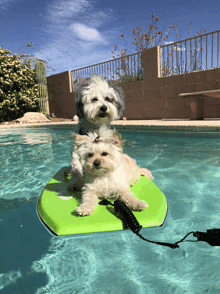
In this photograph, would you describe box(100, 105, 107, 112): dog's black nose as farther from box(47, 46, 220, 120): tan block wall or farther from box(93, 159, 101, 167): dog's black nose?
box(47, 46, 220, 120): tan block wall

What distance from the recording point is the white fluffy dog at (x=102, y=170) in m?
2.62

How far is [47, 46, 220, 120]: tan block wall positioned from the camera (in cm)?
1111

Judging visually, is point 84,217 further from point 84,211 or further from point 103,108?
point 103,108

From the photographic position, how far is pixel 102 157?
8.54 feet

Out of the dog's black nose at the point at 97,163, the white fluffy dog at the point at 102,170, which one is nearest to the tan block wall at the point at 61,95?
the white fluffy dog at the point at 102,170

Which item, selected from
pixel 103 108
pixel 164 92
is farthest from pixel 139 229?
pixel 164 92

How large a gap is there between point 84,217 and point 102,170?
537 millimetres

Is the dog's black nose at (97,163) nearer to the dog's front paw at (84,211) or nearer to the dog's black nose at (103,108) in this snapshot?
the dog's front paw at (84,211)

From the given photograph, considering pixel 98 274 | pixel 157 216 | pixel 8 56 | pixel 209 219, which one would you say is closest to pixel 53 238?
pixel 98 274

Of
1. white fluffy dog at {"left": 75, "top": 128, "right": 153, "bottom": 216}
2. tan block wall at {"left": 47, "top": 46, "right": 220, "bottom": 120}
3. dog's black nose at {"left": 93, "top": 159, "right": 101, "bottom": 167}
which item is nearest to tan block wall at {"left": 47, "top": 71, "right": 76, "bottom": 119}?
tan block wall at {"left": 47, "top": 46, "right": 220, "bottom": 120}

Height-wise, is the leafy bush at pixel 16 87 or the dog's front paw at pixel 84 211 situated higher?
the leafy bush at pixel 16 87

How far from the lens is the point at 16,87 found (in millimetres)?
18578

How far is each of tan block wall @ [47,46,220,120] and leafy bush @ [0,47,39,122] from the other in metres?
8.47

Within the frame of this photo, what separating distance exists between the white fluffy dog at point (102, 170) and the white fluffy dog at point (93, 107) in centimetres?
48
